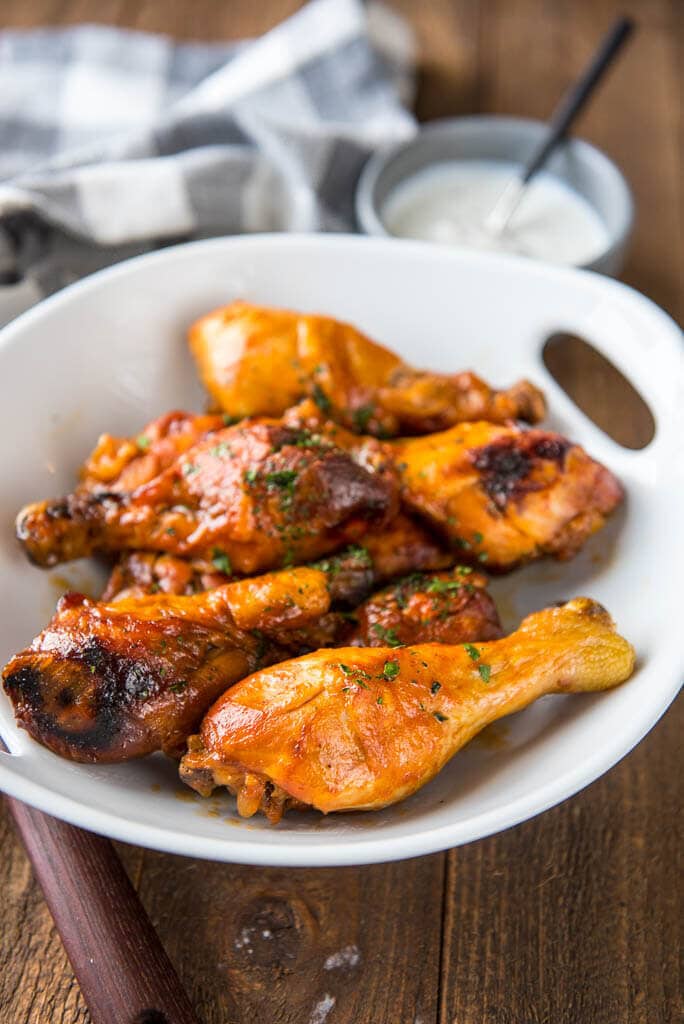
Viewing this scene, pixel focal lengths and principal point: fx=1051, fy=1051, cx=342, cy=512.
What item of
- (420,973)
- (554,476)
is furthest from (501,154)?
(420,973)

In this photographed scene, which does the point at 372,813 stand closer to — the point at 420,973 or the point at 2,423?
the point at 420,973

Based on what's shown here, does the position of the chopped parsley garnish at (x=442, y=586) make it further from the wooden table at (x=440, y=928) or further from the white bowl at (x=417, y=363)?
the wooden table at (x=440, y=928)

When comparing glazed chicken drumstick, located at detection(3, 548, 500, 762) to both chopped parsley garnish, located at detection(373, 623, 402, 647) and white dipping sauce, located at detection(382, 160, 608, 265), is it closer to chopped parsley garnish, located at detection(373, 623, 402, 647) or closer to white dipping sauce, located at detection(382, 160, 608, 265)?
chopped parsley garnish, located at detection(373, 623, 402, 647)

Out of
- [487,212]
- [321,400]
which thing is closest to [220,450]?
[321,400]

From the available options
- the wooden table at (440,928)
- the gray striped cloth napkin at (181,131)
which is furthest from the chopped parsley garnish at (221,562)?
the gray striped cloth napkin at (181,131)

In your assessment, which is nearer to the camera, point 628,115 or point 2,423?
point 2,423

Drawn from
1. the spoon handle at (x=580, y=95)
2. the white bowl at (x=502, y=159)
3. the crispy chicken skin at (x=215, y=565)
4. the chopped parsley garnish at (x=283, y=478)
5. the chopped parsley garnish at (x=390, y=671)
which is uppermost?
the spoon handle at (x=580, y=95)

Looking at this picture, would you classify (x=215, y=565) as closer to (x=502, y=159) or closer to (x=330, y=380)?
(x=330, y=380)
